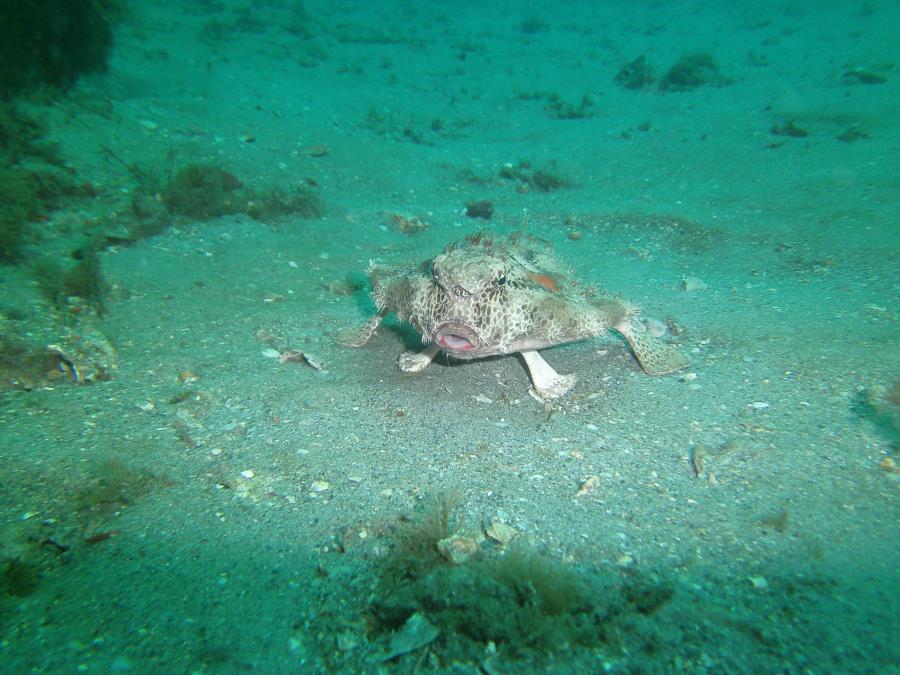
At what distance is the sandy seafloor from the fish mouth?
0.74m

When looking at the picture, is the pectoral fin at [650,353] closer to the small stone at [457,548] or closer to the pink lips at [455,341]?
the pink lips at [455,341]

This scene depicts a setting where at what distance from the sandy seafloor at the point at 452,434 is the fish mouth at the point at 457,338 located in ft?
2.42

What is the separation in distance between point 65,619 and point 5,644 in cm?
22

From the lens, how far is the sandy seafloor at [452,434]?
238cm

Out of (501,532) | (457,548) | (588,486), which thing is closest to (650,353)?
(588,486)

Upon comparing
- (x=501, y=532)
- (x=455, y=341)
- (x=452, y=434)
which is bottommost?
(x=501, y=532)

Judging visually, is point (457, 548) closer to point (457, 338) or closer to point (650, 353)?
point (457, 338)

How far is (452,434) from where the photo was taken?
13.4ft

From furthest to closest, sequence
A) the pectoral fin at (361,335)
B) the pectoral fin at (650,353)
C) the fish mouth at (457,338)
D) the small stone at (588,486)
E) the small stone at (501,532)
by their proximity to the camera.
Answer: the pectoral fin at (361,335), the pectoral fin at (650,353), the fish mouth at (457,338), the small stone at (588,486), the small stone at (501,532)

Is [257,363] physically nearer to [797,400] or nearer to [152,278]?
[152,278]

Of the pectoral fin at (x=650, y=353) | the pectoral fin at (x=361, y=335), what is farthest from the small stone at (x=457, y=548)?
the pectoral fin at (x=361, y=335)

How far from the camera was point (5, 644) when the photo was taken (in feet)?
7.23

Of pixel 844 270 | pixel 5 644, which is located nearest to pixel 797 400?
pixel 844 270

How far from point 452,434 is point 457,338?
88 cm
